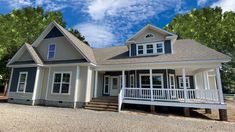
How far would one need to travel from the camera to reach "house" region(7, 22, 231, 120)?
460 inches

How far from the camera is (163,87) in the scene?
41.4ft

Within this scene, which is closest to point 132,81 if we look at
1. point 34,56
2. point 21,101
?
point 34,56

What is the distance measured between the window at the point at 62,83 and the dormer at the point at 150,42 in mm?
6419

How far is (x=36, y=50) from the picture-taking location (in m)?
15.2

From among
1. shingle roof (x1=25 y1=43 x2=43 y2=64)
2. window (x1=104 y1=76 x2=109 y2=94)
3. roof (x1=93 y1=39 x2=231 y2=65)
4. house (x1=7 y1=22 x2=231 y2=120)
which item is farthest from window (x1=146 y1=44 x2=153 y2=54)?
shingle roof (x1=25 y1=43 x2=43 y2=64)

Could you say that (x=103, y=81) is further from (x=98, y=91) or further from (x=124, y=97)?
(x=124, y=97)

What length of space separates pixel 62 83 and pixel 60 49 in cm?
355

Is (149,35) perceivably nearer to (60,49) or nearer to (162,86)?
A: (162,86)

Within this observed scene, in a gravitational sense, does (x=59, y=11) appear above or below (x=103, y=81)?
above

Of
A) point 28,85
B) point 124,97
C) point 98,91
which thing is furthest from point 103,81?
point 28,85

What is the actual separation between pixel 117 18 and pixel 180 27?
1763 centimetres

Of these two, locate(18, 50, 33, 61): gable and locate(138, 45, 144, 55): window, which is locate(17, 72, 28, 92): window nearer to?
locate(18, 50, 33, 61): gable

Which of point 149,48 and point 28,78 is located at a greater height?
point 149,48

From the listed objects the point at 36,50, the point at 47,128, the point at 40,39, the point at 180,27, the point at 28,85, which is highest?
the point at 180,27
